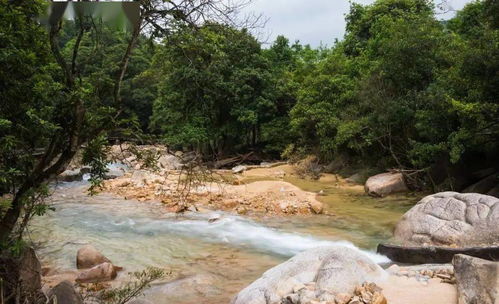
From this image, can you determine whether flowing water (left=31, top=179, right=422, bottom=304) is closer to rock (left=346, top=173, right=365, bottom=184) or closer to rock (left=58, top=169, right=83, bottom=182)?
rock (left=346, top=173, right=365, bottom=184)

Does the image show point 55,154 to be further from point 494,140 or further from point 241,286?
point 494,140

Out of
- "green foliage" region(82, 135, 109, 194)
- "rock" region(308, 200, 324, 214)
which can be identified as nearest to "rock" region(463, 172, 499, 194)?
"rock" region(308, 200, 324, 214)

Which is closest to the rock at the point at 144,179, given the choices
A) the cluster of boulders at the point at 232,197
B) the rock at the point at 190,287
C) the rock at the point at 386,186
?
the cluster of boulders at the point at 232,197

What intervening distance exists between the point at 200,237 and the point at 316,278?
18.5ft

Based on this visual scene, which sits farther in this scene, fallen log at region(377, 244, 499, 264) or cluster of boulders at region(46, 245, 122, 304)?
cluster of boulders at region(46, 245, 122, 304)

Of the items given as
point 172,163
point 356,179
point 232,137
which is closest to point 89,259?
point 172,163

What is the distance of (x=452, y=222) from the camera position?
29.4 feet

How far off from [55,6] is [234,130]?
2332cm

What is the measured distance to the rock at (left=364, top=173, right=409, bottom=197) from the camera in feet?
52.5

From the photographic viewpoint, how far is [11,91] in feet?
13.6

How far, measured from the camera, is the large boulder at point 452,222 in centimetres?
845

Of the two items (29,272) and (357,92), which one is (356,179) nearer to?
(357,92)

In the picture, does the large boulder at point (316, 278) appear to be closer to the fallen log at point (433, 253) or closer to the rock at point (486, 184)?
the fallen log at point (433, 253)

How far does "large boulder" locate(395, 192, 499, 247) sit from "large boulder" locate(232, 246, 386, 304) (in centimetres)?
314
